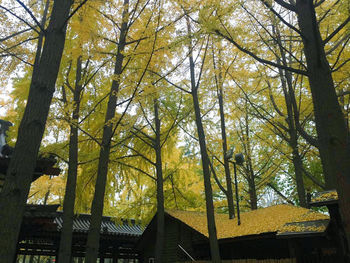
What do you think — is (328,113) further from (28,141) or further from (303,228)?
(303,228)

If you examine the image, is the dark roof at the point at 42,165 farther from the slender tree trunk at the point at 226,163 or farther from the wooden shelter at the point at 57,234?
the slender tree trunk at the point at 226,163

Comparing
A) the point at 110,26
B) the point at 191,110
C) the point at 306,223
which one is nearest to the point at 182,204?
the point at 191,110

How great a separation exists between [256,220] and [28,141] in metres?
8.79

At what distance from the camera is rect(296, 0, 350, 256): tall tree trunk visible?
3863mm

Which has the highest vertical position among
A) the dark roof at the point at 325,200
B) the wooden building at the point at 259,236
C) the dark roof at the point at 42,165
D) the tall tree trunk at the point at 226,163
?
the tall tree trunk at the point at 226,163

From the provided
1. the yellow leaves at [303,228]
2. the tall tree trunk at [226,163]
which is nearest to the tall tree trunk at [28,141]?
the yellow leaves at [303,228]

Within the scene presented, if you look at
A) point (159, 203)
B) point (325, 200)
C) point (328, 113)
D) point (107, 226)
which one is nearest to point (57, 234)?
point (107, 226)

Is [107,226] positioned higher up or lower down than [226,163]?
lower down

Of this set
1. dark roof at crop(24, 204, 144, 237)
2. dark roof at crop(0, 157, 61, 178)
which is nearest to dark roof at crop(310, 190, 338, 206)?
dark roof at crop(0, 157, 61, 178)

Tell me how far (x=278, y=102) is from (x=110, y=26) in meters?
8.51

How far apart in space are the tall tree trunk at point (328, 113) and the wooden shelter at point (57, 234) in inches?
280

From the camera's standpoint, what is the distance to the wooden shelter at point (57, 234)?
324 inches

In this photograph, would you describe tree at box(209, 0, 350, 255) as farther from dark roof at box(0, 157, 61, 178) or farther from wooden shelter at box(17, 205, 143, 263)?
wooden shelter at box(17, 205, 143, 263)

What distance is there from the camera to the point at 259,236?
28.2ft
